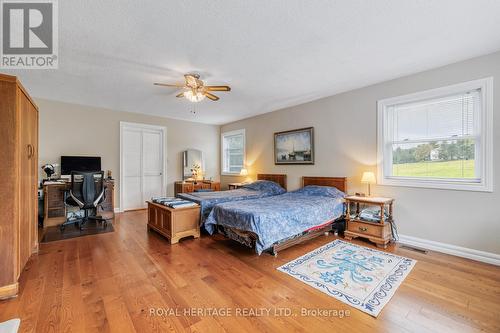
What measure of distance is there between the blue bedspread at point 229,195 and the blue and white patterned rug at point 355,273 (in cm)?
161

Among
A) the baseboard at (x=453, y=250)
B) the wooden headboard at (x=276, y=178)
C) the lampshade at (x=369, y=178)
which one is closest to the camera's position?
the baseboard at (x=453, y=250)

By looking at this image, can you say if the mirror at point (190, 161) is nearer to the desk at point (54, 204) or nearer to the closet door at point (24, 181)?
the desk at point (54, 204)

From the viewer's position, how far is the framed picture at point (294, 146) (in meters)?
4.53

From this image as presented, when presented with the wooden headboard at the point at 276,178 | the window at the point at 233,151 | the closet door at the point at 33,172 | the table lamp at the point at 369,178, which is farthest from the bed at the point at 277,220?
the window at the point at 233,151

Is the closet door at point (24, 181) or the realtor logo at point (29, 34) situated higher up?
the realtor logo at point (29, 34)

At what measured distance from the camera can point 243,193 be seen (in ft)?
14.6

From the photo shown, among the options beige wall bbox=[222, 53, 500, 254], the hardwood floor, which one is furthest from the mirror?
the hardwood floor

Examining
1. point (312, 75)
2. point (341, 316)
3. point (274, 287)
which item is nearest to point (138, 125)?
point (312, 75)

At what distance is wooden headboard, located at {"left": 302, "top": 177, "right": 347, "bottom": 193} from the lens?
155 inches

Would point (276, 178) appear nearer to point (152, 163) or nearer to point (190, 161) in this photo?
point (190, 161)

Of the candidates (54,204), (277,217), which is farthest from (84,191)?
(277,217)

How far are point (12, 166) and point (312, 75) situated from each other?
140 inches

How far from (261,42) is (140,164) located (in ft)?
15.0

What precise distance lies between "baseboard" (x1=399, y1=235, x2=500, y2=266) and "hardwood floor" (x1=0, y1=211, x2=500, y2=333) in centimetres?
13
